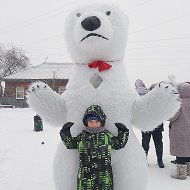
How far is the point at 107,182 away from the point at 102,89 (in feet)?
2.71

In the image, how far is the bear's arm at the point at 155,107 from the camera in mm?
2916

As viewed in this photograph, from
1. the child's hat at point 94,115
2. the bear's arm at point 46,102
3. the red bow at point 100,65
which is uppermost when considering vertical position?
the red bow at point 100,65

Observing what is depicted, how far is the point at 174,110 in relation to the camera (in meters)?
3.00

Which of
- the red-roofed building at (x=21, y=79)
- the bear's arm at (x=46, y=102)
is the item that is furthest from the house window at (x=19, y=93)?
the bear's arm at (x=46, y=102)

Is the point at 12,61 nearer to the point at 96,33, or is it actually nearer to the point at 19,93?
the point at 19,93

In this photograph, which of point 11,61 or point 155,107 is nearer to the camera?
point 155,107

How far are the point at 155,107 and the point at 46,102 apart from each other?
1040 millimetres

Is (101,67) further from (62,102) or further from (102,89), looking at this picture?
(62,102)

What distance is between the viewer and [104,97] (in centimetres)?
295

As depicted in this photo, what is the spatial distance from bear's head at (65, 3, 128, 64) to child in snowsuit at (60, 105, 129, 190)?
22.3 inches

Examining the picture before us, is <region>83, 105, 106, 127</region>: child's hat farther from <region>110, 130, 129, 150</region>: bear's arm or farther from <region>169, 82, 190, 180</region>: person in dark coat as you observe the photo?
<region>169, 82, 190, 180</region>: person in dark coat

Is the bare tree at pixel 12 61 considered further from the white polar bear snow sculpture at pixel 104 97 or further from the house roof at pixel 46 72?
the white polar bear snow sculpture at pixel 104 97

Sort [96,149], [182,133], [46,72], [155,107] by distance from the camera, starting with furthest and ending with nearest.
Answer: [46,72] → [182,133] → [155,107] → [96,149]

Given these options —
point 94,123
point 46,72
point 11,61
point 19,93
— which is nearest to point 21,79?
point 19,93
